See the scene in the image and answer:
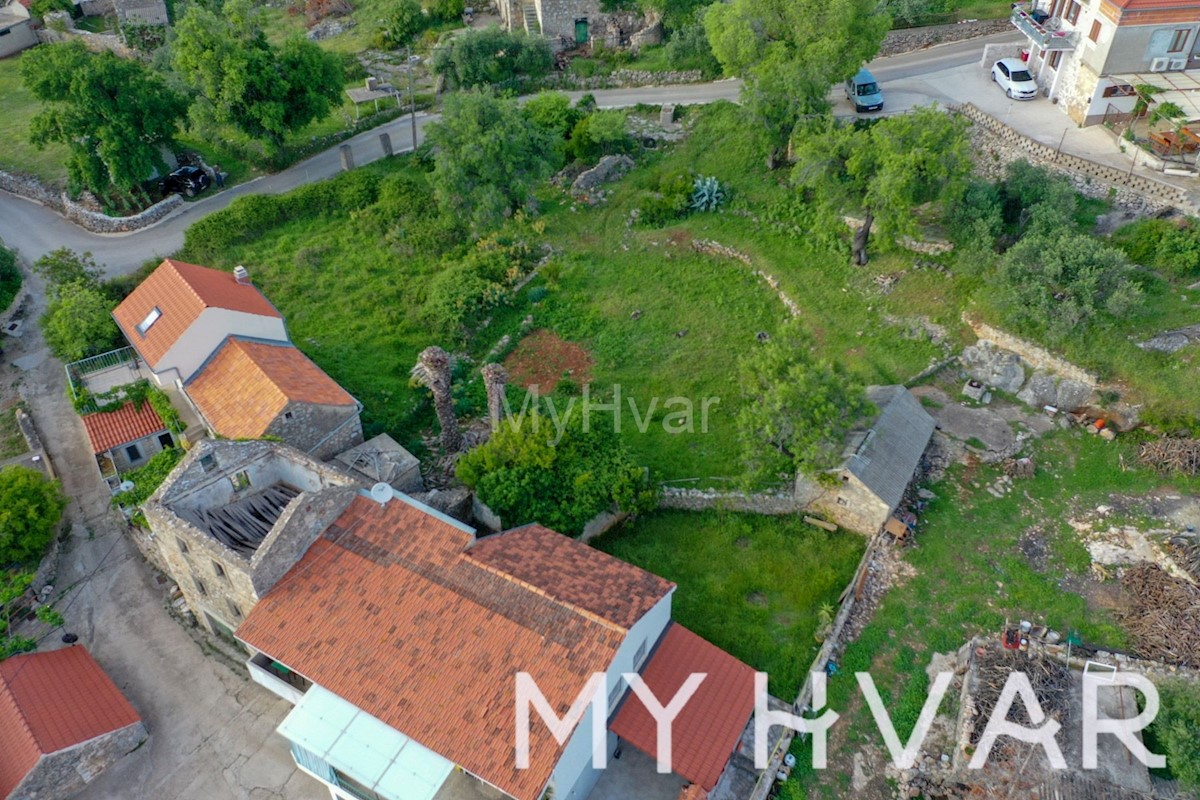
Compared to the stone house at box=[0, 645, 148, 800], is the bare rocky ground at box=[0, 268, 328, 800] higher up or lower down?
lower down

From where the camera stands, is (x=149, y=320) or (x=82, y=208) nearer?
(x=149, y=320)

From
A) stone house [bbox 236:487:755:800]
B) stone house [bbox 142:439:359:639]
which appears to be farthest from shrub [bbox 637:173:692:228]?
stone house [bbox 142:439:359:639]

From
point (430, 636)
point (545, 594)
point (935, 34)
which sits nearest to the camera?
point (430, 636)

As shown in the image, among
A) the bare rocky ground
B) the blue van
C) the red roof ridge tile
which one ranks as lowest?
the bare rocky ground

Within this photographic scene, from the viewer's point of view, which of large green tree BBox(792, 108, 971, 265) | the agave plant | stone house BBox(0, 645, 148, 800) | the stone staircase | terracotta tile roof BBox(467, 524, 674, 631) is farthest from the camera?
the stone staircase

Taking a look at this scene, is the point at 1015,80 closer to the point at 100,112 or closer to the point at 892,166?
the point at 892,166

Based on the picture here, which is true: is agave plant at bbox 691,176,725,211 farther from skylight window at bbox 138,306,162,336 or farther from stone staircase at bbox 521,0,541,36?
skylight window at bbox 138,306,162,336

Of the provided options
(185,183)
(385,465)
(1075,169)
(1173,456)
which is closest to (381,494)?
(385,465)
